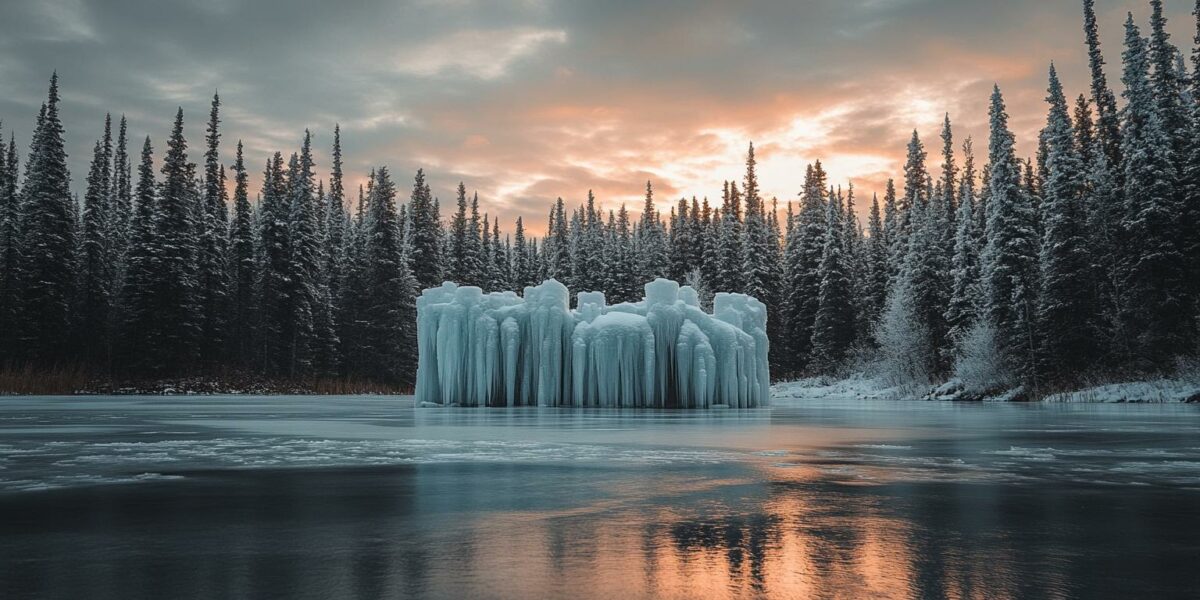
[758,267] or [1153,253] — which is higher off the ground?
[758,267]

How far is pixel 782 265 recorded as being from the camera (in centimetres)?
9262

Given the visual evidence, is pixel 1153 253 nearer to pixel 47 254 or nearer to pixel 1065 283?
pixel 1065 283

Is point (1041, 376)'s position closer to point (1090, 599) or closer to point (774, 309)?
point (774, 309)

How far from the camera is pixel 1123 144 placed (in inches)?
1783

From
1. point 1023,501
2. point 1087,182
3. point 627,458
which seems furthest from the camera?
point 1087,182

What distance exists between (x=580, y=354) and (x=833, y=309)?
43.7 metres

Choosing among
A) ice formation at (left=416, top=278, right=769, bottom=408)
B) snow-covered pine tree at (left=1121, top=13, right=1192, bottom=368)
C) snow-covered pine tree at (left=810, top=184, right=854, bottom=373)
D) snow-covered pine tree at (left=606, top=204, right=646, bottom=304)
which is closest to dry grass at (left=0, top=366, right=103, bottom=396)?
ice formation at (left=416, top=278, right=769, bottom=408)

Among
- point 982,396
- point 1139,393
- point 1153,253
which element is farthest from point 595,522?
point 982,396

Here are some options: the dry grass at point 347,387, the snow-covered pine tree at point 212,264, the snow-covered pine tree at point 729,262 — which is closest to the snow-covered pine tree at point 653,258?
the snow-covered pine tree at point 729,262

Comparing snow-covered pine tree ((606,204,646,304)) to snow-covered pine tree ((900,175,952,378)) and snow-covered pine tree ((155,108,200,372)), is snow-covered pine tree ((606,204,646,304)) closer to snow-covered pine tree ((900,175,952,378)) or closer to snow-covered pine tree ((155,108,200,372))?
snow-covered pine tree ((900,175,952,378))

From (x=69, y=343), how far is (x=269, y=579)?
6375 centimetres

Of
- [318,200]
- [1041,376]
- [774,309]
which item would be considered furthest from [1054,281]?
[318,200]

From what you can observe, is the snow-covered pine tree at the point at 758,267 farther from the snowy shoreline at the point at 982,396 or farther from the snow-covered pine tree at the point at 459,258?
the snow-covered pine tree at the point at 459,258

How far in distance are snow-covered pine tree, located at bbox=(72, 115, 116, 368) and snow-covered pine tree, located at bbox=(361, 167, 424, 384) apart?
1854cm
